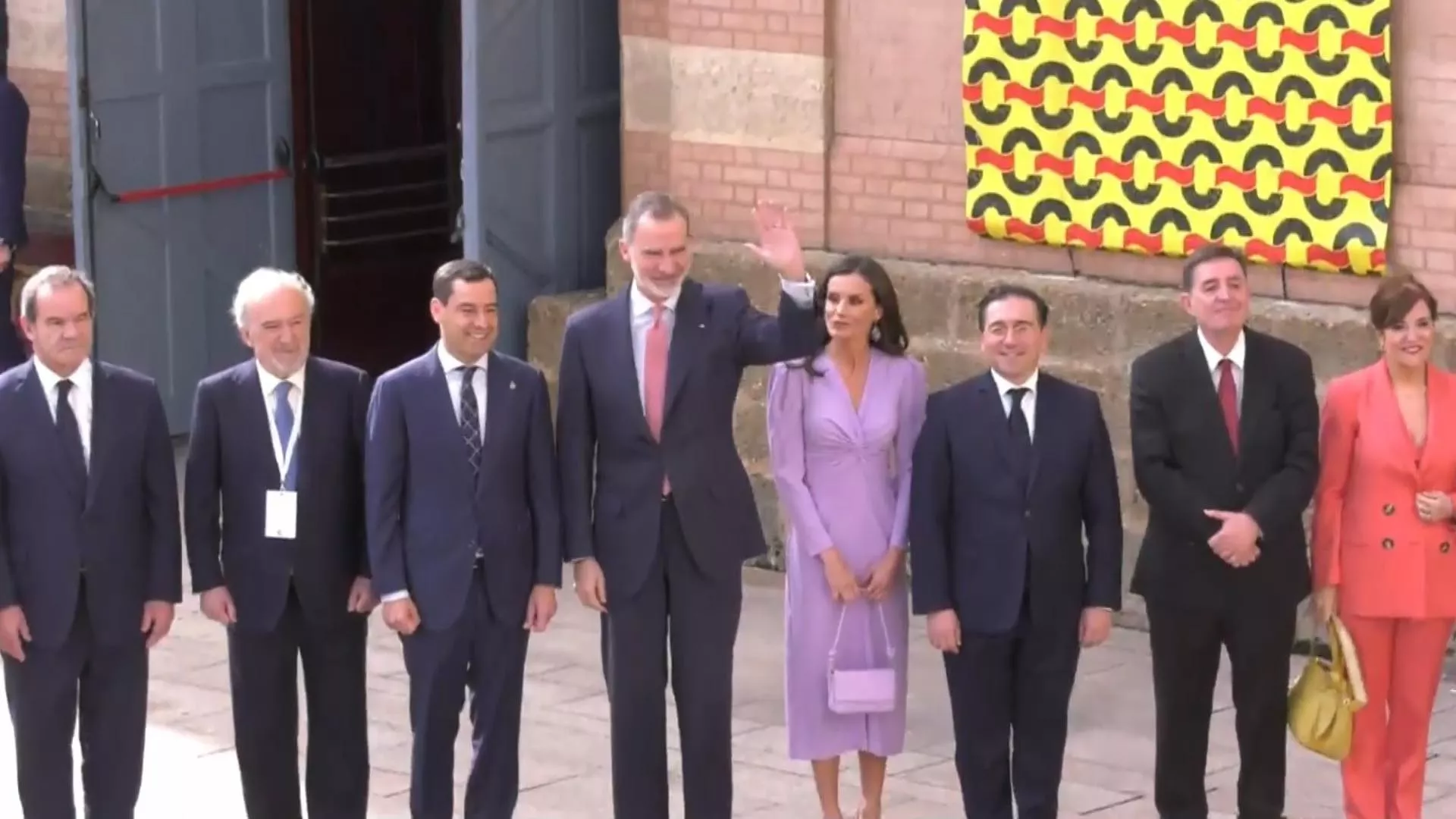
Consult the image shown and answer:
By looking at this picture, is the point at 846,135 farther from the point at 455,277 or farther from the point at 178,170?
the point at 455,277

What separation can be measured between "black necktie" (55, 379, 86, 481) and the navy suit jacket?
77cm

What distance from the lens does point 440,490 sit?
26.3ft

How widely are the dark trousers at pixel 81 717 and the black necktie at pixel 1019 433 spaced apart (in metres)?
2.46

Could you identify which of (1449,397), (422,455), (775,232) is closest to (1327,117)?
(1449,397)

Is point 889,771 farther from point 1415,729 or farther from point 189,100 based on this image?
point 189,100

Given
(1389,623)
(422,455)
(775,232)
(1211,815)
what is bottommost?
(1211,815)

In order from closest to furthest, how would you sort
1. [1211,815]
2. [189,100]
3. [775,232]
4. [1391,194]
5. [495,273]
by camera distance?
[775,232] < [1211,815] < [1391,194] < [495,273] < [189,100]

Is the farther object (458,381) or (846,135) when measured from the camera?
(846,135)

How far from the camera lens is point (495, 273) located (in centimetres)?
1278

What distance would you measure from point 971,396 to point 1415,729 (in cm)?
159

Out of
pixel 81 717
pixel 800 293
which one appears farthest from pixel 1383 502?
pixel 81 717

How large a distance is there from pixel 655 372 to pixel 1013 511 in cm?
107

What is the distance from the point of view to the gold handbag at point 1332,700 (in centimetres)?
812

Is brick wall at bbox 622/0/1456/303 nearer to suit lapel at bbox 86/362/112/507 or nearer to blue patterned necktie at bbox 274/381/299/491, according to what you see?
blue patterned necktie at bbox 274/381/299/491
